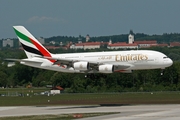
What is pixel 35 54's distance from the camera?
101188 mm

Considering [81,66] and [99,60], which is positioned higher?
[99,60]

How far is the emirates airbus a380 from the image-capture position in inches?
3735

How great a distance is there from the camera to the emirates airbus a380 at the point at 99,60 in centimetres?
9488

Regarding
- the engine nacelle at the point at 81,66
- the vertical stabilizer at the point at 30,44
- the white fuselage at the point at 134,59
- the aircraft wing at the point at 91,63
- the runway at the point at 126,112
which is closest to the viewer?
the runway at the point at 126,112

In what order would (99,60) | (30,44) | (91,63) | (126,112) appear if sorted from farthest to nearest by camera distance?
(30,44) < (99,60) < (91,63) < (126,112)

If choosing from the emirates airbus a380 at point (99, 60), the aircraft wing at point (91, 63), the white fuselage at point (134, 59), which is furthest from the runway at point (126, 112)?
the white fuselage at point (134, 59)

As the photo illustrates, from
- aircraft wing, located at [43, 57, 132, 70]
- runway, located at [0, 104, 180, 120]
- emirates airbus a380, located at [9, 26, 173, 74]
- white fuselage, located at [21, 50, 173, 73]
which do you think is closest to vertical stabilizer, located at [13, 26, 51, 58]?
emirates airbus a380, located at [9, 26, 173, 74]

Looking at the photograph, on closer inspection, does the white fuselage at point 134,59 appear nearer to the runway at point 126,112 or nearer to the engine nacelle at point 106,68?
the engine nacelle at point 106,68

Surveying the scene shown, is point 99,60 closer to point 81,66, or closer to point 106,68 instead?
point 106,68

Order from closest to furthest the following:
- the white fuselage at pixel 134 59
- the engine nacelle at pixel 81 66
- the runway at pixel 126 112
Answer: the runway at pixel 126 112 → the white fuselage at pixel 134 59 → the engine nacelle at pixel 81 66

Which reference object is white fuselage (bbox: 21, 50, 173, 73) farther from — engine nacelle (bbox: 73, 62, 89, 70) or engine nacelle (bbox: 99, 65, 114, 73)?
engine nacelle (bbox: 73, 62, 89, 70)

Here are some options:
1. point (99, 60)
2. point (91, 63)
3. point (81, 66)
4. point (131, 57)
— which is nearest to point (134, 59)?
point (131, 57)

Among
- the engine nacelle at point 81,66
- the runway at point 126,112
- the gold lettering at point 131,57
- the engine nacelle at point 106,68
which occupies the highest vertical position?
the gold lettering at point 131,57

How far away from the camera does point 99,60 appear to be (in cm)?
9712
